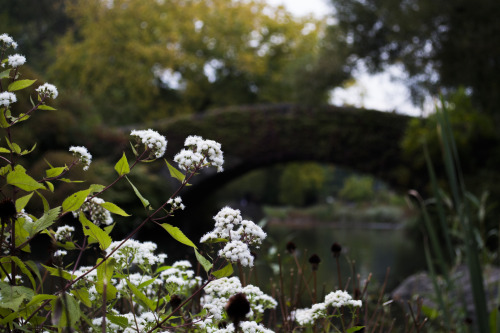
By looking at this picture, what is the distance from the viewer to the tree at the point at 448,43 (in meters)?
8.80

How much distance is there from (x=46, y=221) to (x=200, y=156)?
0.38 m

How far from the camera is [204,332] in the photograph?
1.33m

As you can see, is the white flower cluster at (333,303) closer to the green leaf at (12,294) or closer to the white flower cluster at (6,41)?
the green leaf at (12,294)

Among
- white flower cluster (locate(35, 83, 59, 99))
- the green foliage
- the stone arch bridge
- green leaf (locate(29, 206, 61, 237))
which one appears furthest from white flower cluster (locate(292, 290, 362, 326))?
the green foliage

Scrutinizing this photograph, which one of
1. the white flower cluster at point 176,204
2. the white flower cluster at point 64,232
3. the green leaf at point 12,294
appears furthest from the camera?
the white flower cluster at point 64,232

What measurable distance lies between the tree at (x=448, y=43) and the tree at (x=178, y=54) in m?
7.47

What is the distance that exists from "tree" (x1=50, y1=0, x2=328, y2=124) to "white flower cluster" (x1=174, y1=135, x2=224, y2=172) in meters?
17.1

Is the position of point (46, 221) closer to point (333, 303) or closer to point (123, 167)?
point (123, 167)

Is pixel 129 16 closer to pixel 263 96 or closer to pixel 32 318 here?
pixel 263 96

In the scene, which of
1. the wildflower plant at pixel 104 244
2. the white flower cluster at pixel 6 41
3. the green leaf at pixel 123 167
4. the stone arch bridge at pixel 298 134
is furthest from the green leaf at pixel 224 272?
the stone arch bridge at pixel 298 134

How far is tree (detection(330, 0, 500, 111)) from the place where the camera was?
28.9 ft

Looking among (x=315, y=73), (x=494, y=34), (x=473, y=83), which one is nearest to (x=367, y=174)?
(x=315, y=73)

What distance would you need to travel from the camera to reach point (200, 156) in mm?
1249

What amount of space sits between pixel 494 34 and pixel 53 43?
590 inches
